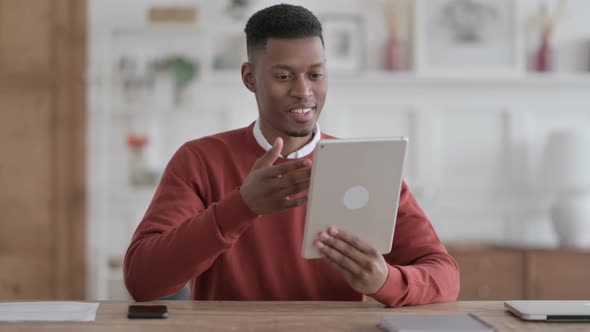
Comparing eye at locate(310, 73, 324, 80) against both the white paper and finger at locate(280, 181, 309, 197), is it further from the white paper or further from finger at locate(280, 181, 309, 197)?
the white paper

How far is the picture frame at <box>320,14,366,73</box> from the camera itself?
4.40 meters

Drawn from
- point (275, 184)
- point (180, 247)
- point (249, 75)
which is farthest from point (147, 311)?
point (249, 75)

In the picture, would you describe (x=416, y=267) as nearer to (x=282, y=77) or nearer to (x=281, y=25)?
(x=282, y=77)

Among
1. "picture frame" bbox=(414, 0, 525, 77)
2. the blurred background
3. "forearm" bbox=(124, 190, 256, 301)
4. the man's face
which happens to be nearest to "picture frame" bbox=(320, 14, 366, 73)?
the blurred background

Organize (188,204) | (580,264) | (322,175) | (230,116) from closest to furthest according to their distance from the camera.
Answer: (322,175) < (188,204) < (580,264) < (230,116)

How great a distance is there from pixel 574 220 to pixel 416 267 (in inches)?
105

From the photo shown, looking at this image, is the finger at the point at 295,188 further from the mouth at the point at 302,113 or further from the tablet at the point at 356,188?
the mouth at the point at 302,113

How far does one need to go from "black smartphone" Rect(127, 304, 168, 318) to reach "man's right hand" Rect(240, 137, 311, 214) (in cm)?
26

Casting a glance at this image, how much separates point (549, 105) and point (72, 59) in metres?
2.69

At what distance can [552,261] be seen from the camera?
409cm

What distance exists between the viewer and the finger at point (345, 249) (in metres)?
1.49

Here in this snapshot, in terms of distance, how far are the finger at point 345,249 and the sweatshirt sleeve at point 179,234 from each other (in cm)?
15

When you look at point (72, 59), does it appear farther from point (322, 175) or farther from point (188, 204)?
point (322, 175)

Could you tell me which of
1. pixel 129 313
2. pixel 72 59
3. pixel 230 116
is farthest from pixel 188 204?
pixel 72 59
